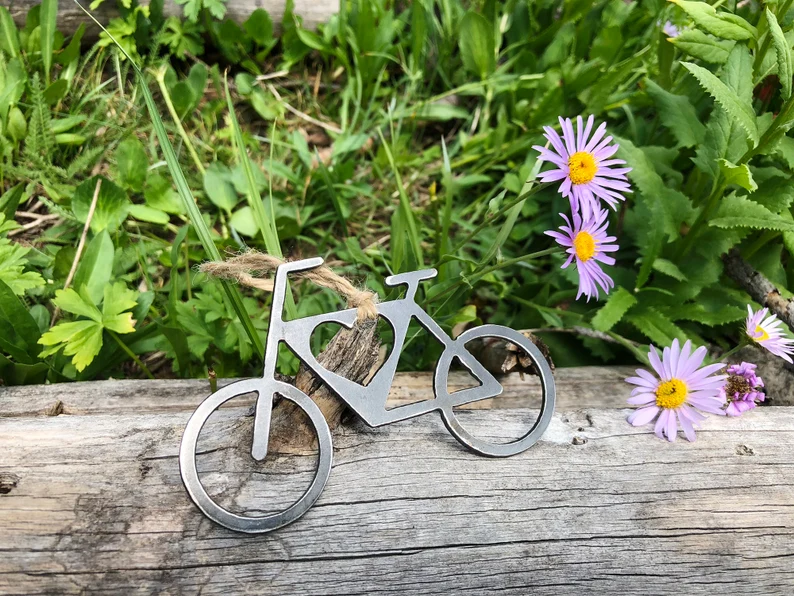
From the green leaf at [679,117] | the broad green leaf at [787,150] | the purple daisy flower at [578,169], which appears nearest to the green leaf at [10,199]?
the purple daisy flower at [578,169]

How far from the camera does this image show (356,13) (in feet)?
7.41

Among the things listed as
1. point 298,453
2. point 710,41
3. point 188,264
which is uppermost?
point 710,41

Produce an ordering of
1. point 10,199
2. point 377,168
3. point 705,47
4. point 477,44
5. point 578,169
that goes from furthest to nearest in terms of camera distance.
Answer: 1. point 477,44
2. point 377,168
3. point 10,199
4. point 705,47
5. point 578,169

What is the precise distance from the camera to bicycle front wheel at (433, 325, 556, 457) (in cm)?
122

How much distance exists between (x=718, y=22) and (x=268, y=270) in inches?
46.5

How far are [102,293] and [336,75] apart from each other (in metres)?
1.31

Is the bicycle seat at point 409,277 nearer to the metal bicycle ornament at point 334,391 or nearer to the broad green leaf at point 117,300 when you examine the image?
the metal bicycle ornament at point 334,391

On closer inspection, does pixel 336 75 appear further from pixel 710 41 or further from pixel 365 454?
pixel 365 454

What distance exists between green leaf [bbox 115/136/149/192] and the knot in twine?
89 centimetres

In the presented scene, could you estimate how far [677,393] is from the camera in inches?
52.7

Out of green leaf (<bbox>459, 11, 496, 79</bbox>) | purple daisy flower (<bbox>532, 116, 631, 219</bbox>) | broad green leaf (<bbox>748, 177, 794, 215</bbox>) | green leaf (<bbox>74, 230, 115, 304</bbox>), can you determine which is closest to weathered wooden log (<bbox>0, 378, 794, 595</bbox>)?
green leaf (<bbox>74, 230, 115, 304</bbox>)

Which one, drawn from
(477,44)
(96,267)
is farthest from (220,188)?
(477,44)

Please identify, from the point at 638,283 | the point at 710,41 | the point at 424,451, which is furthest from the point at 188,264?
the point at 710,41

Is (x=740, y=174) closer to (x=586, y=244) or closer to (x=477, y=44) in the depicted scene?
(x=586, y=244)
